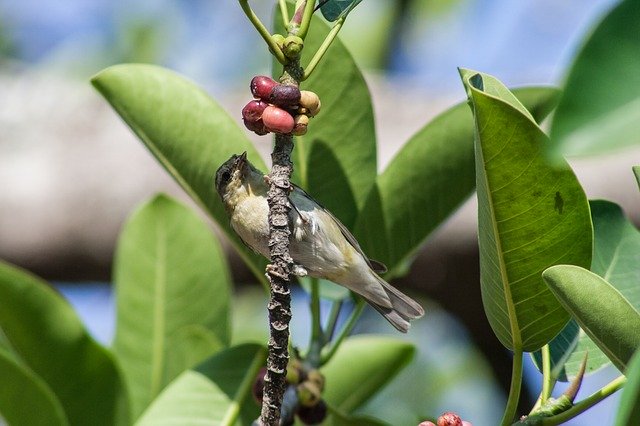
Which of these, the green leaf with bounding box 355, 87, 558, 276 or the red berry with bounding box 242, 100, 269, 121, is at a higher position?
the red berry with bounding box 242, 100, 269, 121

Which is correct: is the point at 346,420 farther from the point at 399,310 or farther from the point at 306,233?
the point at 399,310

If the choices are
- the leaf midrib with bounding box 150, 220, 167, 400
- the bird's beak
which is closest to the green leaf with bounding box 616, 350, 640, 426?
the bird's beak

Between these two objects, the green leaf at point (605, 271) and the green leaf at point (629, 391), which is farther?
the green leaf at point (605, 271)

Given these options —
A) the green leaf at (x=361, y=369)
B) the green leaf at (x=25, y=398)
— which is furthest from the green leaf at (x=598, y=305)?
the green leaf at (x=25, y=398)

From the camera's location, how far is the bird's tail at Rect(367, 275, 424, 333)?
2742 millimetres

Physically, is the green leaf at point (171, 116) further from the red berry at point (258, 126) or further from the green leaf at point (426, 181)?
the red berry at point (258, 126)

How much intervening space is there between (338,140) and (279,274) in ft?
2.53

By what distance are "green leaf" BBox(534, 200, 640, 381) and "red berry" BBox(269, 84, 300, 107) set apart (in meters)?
0.82

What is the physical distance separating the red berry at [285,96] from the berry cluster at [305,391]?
78 centimetres

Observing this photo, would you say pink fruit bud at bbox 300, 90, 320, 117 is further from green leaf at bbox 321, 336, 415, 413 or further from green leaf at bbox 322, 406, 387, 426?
green leaf at bbox 321, 336, 415, 413

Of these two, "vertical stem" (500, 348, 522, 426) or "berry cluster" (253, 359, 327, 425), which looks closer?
"vertical stem" (500, 348, 522, 426)

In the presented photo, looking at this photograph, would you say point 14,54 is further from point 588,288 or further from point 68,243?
point 588,288

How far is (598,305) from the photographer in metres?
1.46

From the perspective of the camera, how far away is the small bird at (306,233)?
7.79 feet
